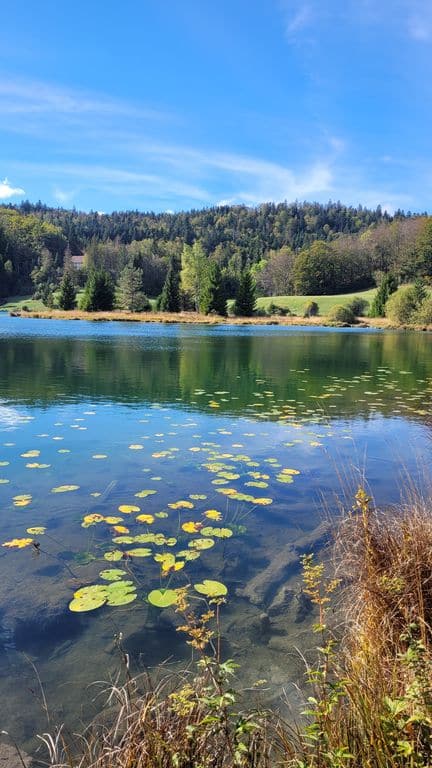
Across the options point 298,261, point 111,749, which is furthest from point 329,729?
point 298,261

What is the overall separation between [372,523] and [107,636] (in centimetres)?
240

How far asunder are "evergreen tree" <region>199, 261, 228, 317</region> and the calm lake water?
193 ft

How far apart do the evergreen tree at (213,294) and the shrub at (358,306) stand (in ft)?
70.3

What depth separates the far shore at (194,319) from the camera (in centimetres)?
6812

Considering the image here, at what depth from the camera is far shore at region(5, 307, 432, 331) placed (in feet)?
224

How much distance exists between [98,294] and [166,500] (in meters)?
72.8

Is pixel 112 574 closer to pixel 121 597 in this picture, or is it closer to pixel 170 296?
pixel 121 597

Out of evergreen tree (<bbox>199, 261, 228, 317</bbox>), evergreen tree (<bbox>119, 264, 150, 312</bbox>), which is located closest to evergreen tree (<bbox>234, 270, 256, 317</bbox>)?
evergreen tree (<bbox>199, 261, 228, 317</bbox>)

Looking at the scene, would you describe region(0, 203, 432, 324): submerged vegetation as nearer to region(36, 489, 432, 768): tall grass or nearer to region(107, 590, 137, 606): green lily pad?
region(107, 590, 137, 606): green lily pad

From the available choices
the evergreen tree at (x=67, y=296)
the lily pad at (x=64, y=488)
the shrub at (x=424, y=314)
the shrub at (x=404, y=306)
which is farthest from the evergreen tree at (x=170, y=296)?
→ the lily pad at (x=64, y=488)

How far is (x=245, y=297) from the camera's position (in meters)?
75.4

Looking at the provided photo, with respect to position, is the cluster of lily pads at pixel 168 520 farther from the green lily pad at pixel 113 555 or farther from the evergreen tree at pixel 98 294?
the evergreen tree at pixel 98 294

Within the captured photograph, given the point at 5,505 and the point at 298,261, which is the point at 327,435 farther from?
the point at 298,261

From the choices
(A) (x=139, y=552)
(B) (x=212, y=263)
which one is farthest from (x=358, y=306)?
(A) (x=139, y=552)
